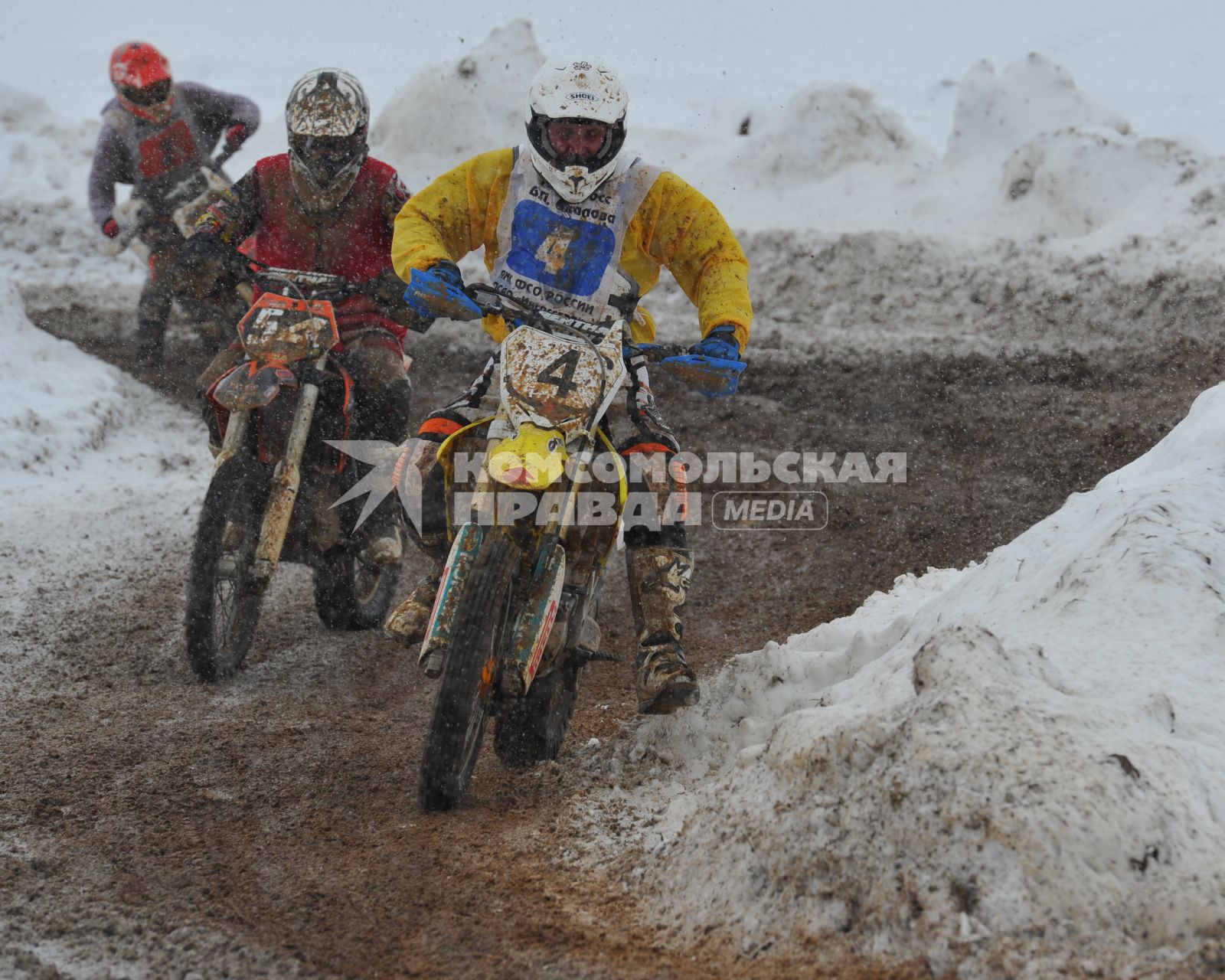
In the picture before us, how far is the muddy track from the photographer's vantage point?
→ 309 cm

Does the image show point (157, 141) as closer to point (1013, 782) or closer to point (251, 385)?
point (251, 385)

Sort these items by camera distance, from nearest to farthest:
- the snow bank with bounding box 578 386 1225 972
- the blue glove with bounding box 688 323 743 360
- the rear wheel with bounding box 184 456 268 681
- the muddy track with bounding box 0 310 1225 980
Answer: the snow bank with bounding box 578 386 1225 972
the muddy track with bounding box 0 310 1225 980
the blue glove with bounding box 688 323 743 360
the rear wheel with bounding box 184 456 268 681

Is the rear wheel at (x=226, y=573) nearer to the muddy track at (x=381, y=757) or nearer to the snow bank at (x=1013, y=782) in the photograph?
the muddy track at (x=381, y=757)

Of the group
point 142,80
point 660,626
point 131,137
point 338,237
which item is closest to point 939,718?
point 660,626

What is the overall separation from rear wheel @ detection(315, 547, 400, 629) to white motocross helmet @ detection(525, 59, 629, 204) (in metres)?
2.40

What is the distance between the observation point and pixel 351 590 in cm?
623

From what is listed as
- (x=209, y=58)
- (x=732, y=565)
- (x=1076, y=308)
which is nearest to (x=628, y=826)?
(x=732, y=565)

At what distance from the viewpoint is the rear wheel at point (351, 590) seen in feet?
20.2

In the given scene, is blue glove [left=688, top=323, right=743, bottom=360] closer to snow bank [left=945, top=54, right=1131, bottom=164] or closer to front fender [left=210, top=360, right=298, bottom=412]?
front fender [left=210, top=360, right=298, bottom=412]

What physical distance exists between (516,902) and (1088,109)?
1277 centimetres

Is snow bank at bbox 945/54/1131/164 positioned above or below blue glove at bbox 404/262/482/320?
above

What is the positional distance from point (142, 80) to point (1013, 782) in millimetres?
8729

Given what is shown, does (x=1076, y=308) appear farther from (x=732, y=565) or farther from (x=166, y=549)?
(x=166, y=549)

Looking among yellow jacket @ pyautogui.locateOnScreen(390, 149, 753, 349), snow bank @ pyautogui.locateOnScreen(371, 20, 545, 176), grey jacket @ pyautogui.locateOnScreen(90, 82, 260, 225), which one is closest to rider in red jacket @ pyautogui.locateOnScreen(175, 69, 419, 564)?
yellow jacket @ pyautogui.locateOnScreen(390, 149, 753, 349)
